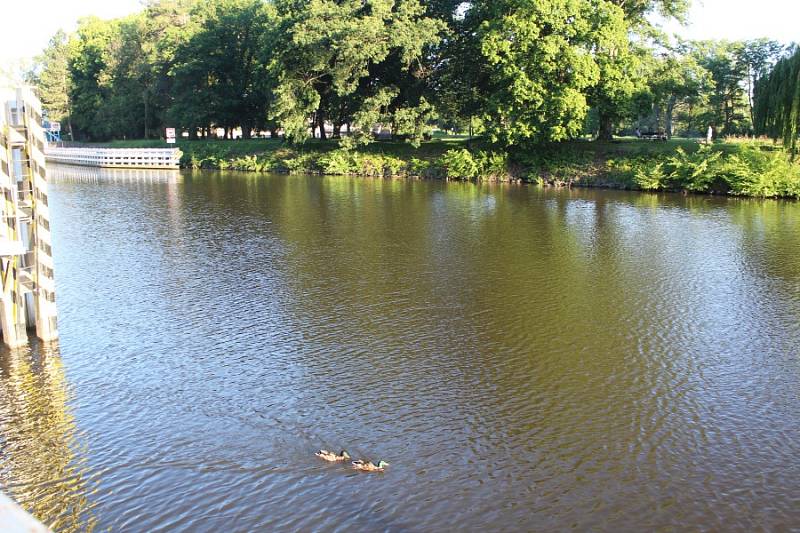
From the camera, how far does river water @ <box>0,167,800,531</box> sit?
8.91 metres

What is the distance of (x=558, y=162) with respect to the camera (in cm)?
4881

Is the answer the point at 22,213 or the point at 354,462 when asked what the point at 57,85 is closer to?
the point at 22,213

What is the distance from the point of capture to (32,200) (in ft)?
45.3

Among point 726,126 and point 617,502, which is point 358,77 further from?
point 617,502

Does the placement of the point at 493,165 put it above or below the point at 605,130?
below

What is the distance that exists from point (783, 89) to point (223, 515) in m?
43.5

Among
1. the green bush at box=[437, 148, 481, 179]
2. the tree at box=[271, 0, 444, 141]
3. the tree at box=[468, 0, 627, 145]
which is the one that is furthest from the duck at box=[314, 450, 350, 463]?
the tree at box=[271, 0, 444, 141]

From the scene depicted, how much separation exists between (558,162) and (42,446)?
43024 millimetres

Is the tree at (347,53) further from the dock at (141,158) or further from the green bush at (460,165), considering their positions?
the dock at (141,158)

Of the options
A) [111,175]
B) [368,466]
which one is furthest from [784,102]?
[111,175]

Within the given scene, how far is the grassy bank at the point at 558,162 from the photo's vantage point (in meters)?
40.3

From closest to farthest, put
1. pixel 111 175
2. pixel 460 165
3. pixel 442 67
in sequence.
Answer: pixel 460 165 → pixel 111 175 → pixel 442 67

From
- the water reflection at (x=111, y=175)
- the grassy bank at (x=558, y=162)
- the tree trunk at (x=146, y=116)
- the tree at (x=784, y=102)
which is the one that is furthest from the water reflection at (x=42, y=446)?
the tree trunk at (x=146, y=116)

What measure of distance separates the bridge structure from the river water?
927mm
